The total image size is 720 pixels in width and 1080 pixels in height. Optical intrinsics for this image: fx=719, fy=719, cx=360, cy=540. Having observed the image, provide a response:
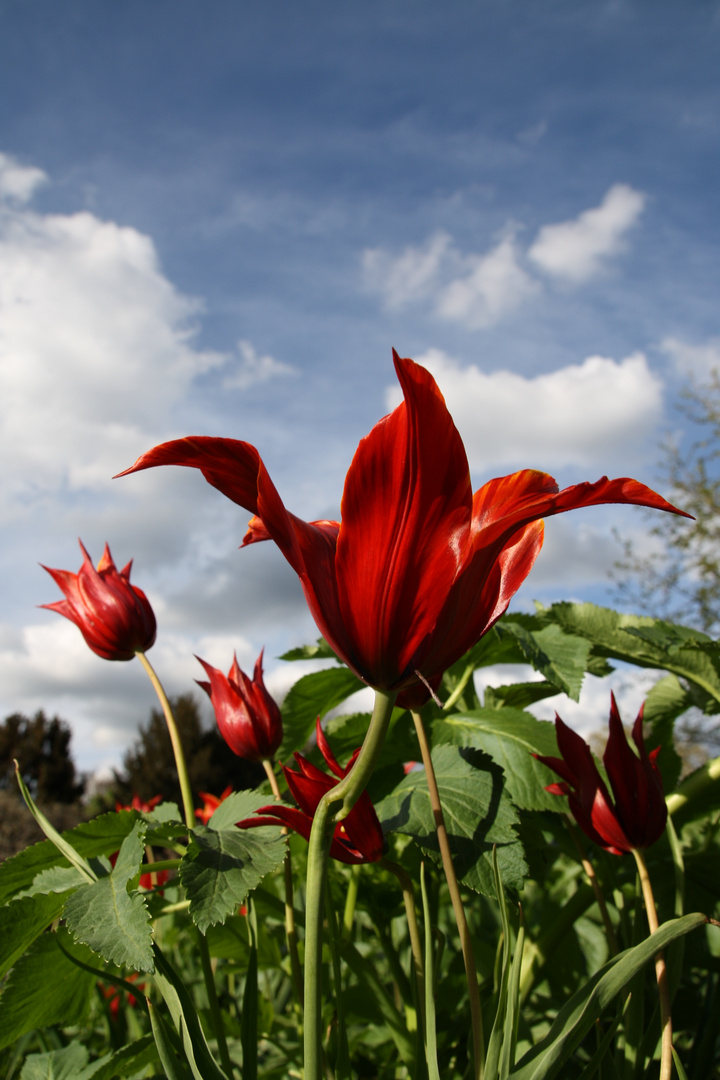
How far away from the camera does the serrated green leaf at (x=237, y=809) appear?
0.73m

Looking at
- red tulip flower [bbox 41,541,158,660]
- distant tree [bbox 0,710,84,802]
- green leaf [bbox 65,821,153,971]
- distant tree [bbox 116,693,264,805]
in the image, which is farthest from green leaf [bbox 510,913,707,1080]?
distant tree [bbox 0,710,84,802]

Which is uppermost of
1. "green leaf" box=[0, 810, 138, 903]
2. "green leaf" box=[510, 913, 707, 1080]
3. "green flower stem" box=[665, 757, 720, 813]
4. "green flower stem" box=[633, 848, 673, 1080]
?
"green leaf" box=[0, 810, 138, 903]

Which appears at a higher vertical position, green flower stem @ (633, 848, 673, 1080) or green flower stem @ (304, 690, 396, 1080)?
green flower stem @ (304, 690, 396, 1080)

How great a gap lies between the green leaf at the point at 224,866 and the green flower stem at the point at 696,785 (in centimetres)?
58

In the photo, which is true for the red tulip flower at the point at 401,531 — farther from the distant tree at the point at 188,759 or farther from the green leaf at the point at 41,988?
the distant tree at the point at 188,759

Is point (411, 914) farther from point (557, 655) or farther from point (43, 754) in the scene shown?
point (43, 754)

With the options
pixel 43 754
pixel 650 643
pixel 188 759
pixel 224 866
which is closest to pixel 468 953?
pixel 224 866

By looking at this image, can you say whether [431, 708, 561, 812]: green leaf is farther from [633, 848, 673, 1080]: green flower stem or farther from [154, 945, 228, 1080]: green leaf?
[154, 945, 228, 1080]: green leaf

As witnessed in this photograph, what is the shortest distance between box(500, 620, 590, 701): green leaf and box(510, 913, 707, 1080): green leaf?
40 cm

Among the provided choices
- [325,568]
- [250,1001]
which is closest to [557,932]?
[250,1001]

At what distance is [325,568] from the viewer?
1.68 ft

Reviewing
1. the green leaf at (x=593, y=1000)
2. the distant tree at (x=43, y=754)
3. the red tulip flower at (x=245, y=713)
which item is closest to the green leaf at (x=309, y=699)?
the red tulip flower at (x=245, y=713)

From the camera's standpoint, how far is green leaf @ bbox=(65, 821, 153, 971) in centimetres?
54

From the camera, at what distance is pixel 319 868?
1.54 feet
